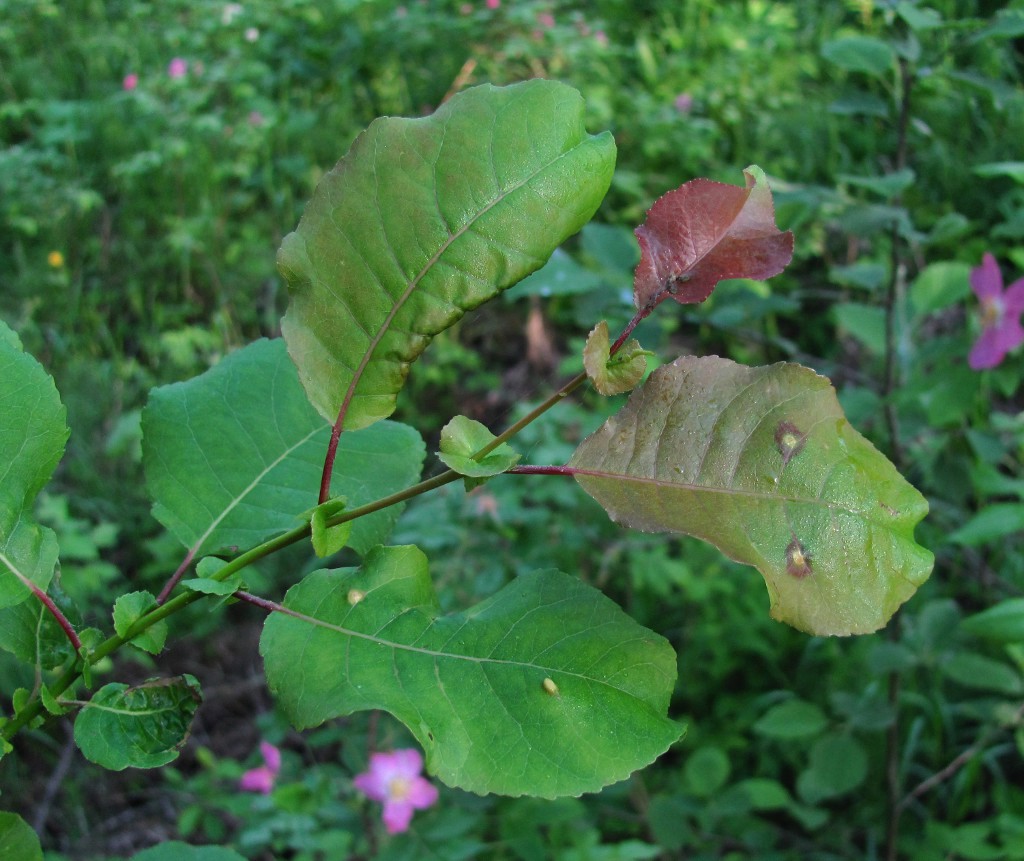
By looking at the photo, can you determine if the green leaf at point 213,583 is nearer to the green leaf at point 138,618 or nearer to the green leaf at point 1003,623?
the green leaf at point 138,618

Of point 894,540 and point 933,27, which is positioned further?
point 933,27

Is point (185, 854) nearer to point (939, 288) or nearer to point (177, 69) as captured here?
point (939, 288)

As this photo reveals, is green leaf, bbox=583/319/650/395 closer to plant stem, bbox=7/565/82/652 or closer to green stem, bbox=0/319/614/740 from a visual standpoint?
green stem, bbox=0/319/614/740

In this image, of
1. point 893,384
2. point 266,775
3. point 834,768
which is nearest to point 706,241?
point 893,384

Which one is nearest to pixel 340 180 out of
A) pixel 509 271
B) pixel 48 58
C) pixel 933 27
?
pixel 509 271

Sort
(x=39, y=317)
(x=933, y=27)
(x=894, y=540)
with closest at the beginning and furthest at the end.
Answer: (x=894, y=540)
(x=933, y=27)
(x=39, y=317)

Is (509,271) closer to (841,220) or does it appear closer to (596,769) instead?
(596,769)
